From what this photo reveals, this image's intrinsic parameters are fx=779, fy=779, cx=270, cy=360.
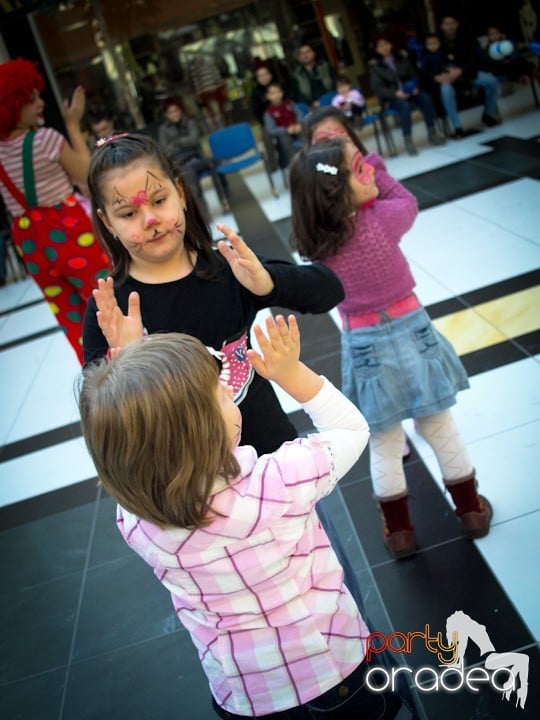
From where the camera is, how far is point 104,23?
32.1ft

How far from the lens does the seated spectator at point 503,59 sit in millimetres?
7629

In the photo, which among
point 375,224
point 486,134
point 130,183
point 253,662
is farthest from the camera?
point 486,134

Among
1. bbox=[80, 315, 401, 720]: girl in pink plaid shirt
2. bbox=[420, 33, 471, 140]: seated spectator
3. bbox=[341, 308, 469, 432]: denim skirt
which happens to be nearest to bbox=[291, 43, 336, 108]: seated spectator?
bbox=[420, 33, 471, 140]: seated spectator

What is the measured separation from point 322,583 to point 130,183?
2.63 ft

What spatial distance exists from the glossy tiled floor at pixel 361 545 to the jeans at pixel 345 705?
476 mm

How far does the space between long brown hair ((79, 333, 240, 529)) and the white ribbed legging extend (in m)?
1.02

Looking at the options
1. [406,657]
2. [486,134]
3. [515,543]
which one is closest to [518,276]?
[515,543]

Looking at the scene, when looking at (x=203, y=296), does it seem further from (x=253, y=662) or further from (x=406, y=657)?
(x=406, y=657)

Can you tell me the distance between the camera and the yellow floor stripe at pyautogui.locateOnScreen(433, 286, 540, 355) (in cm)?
316

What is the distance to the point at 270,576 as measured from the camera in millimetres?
1137

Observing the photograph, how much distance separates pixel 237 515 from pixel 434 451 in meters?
1.08

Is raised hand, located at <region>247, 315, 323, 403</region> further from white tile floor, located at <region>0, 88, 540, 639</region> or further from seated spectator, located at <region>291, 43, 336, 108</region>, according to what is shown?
seated spectator, located at <region>291, 43, 336, 108</region>

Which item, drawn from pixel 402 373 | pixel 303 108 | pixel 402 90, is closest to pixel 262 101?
pixel 303 108

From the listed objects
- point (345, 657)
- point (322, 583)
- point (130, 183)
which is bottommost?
point (345, 657)
